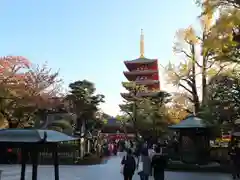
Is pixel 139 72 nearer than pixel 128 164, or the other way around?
pixel 128 164

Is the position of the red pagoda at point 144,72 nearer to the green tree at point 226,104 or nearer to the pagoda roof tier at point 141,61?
the pagoda roof tier at point 141,61

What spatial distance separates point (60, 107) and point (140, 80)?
37.6 meters

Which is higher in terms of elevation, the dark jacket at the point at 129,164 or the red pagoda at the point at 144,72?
the red pagoda at the point at 144,72

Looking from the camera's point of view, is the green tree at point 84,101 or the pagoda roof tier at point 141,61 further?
the pagoda roof tier at point 141,61

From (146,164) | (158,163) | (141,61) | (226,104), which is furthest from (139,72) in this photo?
(158,163)

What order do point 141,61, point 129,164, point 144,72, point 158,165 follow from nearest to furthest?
point 129,164
point 158,165
point 144,72
point 141,61

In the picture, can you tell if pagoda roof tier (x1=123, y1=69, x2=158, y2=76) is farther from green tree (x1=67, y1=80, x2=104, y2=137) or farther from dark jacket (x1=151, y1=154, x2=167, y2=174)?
dark jacket (x1=151, y1=154, x2=167, y2=174)

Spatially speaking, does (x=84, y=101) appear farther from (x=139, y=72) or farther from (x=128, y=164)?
(x=139, y=72)

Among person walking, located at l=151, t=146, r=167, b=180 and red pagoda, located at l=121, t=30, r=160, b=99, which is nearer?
person walking, located at l=151, t=146, r=167, b=180

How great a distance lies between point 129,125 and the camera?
168 feet

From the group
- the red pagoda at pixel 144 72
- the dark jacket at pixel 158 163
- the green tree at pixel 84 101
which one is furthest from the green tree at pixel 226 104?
the red pagoda at pixel 144 72

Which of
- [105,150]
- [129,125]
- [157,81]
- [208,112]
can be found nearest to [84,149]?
[105,150]

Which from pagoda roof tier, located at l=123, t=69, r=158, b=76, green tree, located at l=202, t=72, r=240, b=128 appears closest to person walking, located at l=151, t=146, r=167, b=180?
green tree, located at l=202, t=72, r=240, b=128

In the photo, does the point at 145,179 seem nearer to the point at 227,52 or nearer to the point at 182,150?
the point at 227,52
